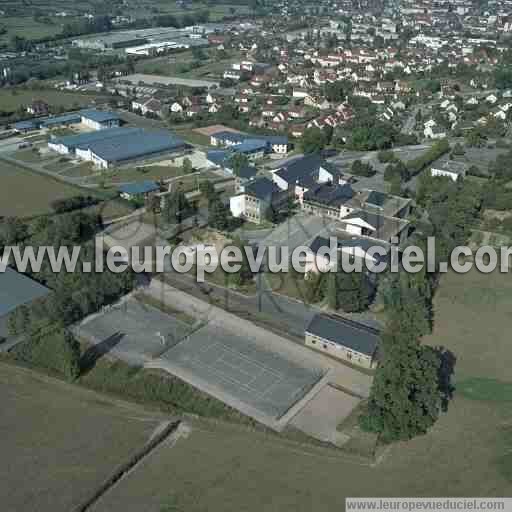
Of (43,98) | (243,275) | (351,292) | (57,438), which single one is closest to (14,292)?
(57,438)

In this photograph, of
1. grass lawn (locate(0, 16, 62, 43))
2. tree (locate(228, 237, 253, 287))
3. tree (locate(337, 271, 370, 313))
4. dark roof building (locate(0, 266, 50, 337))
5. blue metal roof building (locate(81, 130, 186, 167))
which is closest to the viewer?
dark roof building (locate(0, 266, 50, 337))

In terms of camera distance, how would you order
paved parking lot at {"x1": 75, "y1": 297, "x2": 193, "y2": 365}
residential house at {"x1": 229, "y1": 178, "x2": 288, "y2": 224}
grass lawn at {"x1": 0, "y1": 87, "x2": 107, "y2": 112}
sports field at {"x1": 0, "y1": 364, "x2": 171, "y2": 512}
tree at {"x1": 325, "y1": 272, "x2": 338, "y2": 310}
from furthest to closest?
grass lawn at {"x1": 0, "y1": 87, "x2": 107, "y2": 112} < residential house at {"x1": 229, "y1": 178, "x2": 288, "y2": 224} < tree at {"x1": 325, "y1": 272, "x2": 338, "y2": 310} < paved parking lot at {"x1": 75, "y1": 297, "x2": 193, "y2": 365} < sports field at {"x1": 0, "y1": 364, "x2": 171, "y2": 512}

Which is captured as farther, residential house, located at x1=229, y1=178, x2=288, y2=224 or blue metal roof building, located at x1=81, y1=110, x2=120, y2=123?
blue metal roof building, located at x1=81, y1=110, x2=120, y2=123

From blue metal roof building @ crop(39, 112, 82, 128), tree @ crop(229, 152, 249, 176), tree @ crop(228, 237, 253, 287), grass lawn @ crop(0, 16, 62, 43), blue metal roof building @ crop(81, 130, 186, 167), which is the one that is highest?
grass lawn @ crop(0, 16, 62, 43)

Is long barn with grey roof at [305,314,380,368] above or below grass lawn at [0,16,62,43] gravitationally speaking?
below

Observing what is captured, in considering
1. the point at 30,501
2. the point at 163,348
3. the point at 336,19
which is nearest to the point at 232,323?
the point at 163,348

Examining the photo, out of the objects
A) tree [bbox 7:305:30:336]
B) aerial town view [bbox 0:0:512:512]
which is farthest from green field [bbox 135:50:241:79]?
tree [bbox 7:305:30:336]

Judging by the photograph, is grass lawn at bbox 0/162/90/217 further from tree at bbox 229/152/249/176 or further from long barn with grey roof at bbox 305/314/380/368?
long barn with grey roof at bbox 305/314/380/368
